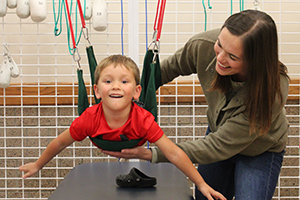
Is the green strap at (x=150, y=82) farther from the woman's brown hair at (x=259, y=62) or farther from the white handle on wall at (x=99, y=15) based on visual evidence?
the white handle on wall at (x=99, y=15)

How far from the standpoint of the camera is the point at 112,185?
1197mm

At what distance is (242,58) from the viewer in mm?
963

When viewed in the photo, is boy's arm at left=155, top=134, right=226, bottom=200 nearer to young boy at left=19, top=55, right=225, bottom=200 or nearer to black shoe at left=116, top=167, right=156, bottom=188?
young boy at left=19, top=55, right=225, bottom=200

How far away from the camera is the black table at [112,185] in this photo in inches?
42.8

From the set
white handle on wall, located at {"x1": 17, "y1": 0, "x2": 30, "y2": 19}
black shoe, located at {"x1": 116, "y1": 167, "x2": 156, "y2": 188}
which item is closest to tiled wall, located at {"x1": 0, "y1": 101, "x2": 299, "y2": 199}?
white handle on wall, located at {"x1": 17, "y1": 0, "x2": 30, "y2": 19}

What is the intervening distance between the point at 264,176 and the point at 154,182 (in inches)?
16.8

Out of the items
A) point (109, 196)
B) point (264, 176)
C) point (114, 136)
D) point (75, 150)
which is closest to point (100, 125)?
point (114, 136)

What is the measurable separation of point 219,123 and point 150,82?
338mm

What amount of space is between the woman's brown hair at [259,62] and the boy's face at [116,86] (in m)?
0.37

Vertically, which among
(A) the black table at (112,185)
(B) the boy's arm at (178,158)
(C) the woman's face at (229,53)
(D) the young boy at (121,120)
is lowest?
(A) the black table at (112,185)

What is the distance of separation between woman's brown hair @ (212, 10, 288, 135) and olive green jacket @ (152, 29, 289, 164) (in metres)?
0.04

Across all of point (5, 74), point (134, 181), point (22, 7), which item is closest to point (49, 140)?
point (5, 74)

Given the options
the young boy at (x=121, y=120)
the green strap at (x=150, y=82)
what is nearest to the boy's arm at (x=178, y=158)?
the young boy at (x=121, y=120)

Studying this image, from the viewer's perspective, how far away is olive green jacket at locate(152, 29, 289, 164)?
1078mm
